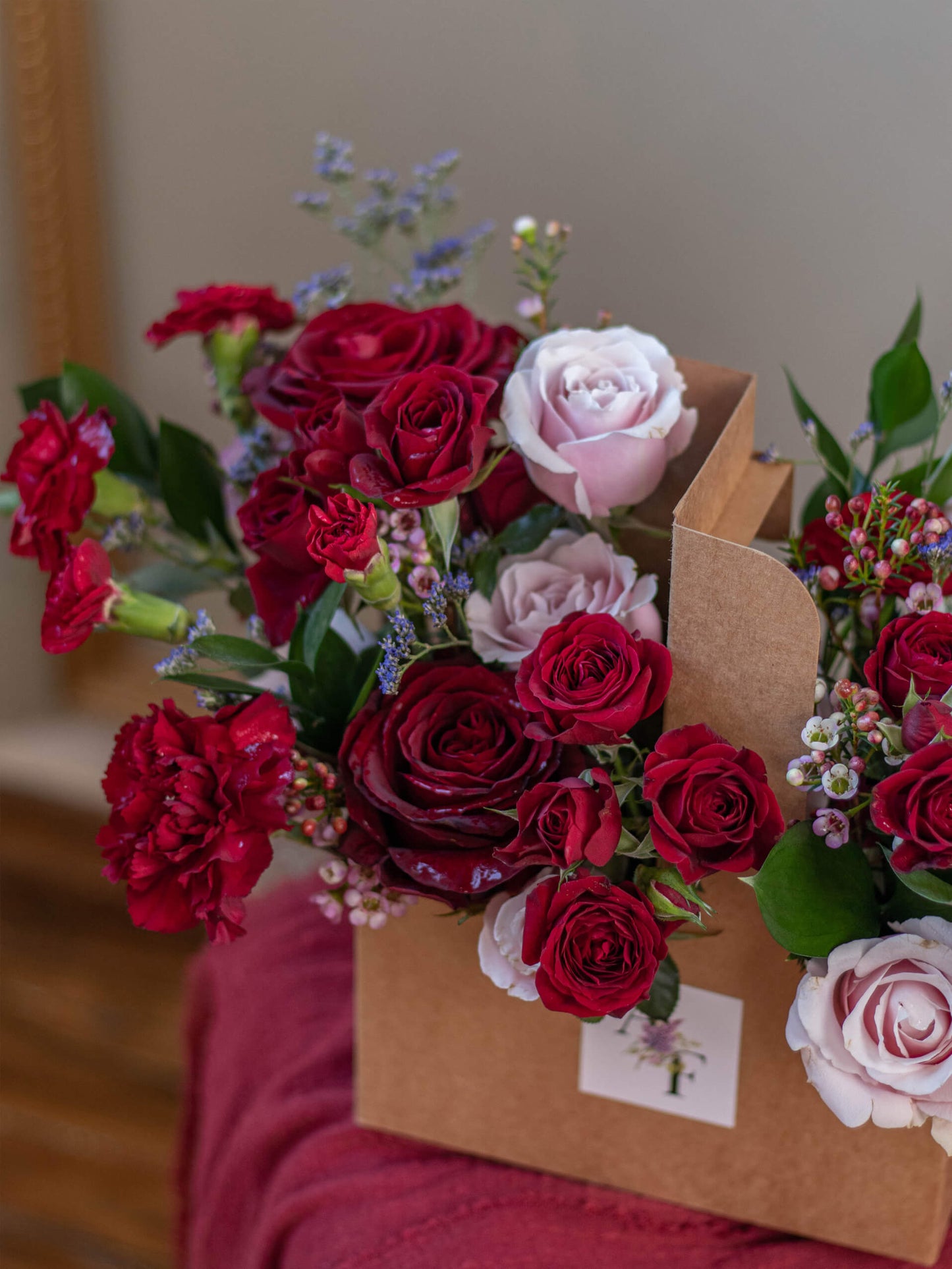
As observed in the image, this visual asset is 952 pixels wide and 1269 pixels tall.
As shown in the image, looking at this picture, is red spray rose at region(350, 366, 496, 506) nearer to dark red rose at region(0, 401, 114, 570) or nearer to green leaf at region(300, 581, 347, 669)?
green leaf at region(300, 581, 347, 669)

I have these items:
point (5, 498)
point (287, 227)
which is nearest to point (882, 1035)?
point (5, 498)

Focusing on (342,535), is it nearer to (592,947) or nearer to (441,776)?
(441,776)

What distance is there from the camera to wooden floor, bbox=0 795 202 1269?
144 centimetres

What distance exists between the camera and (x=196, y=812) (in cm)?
54

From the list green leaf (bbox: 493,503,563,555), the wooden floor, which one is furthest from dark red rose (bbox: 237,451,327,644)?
the wooden floor

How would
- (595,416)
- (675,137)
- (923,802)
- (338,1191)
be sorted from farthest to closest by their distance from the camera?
(675,137) → (338,1191) → (595,416) → (923,802)

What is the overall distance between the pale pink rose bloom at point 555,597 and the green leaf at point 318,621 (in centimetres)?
7

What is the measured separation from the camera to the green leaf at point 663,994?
2.03 feet

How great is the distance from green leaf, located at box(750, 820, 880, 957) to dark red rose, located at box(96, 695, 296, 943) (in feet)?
0.79

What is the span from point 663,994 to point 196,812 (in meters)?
0.28

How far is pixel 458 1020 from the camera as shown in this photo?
0.72 m

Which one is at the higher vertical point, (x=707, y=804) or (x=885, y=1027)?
(x=707, y=804)

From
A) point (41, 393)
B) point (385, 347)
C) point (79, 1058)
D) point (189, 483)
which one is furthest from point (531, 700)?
point (79, 1058)

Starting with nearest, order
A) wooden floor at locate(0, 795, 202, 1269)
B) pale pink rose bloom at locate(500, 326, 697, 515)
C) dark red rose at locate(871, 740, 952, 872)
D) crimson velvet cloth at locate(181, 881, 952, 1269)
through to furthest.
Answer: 1. dark red rose at locate(871, 740, 952, 872)
2. pale pink rose bloom at locate(500, 326, 697, 515)
3. crimson velvet cloth at locate(181, 881, 952, 1269)
4. wooden floor at locate(0, 795, 202, 1269)
